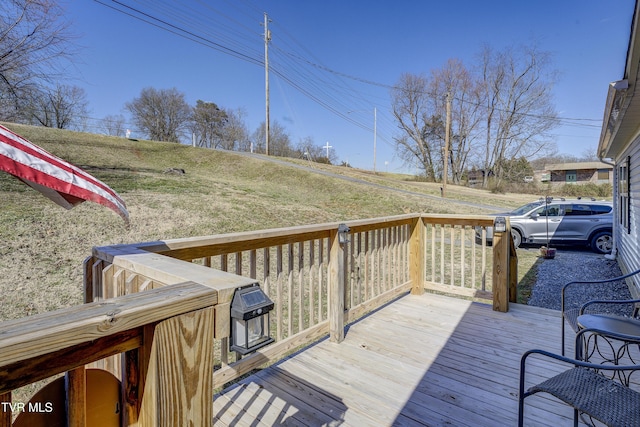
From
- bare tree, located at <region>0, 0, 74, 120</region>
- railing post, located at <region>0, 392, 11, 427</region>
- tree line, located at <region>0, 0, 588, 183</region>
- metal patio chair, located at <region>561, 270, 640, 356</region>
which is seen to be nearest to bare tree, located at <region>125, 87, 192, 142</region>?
tree line, located at <region>0, 0, 588, 183</region>

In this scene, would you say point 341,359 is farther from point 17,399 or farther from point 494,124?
point 494,124

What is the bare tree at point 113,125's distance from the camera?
23.7m

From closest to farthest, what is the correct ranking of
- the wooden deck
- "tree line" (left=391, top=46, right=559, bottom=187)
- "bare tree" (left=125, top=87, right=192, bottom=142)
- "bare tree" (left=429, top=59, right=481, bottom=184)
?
the wooden deck < "tree line" (left=391, top=46, right=559, bottom=187) < "bare tree" (left=429, top=59, right=481, bottom=184) < "bare tree" (left=125, top=87, right=192, bottom=142)

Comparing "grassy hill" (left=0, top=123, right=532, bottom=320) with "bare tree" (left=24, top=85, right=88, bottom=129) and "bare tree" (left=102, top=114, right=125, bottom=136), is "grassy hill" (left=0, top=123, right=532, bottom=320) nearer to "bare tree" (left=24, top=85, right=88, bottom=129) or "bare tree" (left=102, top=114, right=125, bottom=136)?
"bare tree" (left=24, top=85, right=88, bottom=129)

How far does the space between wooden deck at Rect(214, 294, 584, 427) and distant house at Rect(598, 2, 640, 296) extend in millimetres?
2227

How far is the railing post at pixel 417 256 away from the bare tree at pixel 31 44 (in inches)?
318

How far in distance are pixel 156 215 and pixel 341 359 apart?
5.44 m

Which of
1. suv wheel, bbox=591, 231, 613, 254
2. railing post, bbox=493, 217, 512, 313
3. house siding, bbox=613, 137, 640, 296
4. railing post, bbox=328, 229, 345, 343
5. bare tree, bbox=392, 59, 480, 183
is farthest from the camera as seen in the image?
bare tree, bbox=392, 59, 480, 183

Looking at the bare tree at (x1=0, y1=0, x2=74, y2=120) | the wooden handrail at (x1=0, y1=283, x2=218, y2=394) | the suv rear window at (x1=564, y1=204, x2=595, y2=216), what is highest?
the bare tree at (x1=0, y1=0, x2=74, y2=120)

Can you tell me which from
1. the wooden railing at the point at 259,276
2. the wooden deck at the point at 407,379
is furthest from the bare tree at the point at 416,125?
the wooden deck at the point at 407,379

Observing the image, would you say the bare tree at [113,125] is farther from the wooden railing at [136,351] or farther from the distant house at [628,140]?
the wooden railing at [136,351]

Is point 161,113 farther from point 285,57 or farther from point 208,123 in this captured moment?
point 285,57

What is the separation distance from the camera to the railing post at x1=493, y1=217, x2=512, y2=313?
352 centimetres

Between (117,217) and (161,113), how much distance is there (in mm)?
24499
